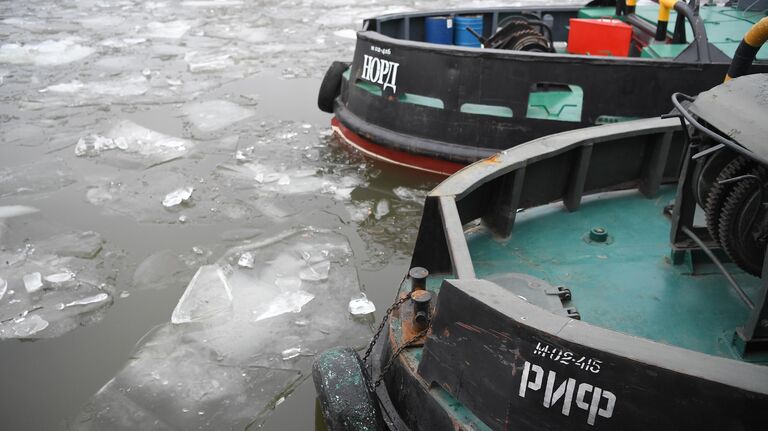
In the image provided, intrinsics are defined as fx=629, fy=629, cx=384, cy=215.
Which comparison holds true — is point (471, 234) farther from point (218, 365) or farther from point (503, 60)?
point (503, 60)

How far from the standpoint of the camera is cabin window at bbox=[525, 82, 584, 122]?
635 centimetres

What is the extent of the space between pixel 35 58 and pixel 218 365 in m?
10.3

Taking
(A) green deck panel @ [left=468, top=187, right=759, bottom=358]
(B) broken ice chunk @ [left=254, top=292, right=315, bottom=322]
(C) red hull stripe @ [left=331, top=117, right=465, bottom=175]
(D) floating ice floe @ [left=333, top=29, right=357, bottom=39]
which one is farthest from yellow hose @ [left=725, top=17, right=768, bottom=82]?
(D) floating ice floe @ [left=333, top=29, right=357, bottom=39]

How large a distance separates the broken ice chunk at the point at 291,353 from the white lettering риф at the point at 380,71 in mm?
3453

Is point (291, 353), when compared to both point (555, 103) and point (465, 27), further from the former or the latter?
point (465, 27)

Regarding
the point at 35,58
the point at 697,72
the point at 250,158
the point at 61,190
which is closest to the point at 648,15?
the point at 697,72

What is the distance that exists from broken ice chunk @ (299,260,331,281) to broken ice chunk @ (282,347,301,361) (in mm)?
854

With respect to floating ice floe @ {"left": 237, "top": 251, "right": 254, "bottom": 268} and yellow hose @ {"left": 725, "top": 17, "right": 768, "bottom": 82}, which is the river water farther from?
yellow hose @ {"left": 725, "top": 17, "right": 768, "bottom": 82}

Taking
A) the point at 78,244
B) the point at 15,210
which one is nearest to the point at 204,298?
the point at 78,244

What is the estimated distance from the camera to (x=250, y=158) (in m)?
7.52

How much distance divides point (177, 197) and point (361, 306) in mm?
2771

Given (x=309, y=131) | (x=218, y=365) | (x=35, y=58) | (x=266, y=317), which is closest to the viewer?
(x=218, y=365)

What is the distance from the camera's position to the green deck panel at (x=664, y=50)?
608 cm

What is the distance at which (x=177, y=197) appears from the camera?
6.50 m
